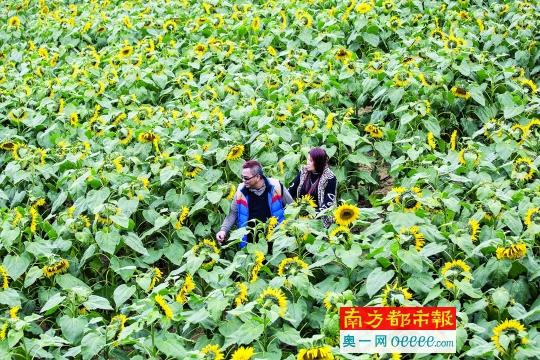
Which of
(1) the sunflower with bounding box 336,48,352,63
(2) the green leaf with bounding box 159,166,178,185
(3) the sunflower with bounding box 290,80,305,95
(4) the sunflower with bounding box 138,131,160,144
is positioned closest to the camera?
(2) the green leaf with bounding box 159,166,178,185

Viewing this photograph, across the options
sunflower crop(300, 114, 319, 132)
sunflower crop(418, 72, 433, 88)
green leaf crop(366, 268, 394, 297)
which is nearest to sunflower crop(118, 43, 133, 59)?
sunflower crop(300, 114, 319, 132)

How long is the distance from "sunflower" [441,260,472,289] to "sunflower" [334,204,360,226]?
72cm

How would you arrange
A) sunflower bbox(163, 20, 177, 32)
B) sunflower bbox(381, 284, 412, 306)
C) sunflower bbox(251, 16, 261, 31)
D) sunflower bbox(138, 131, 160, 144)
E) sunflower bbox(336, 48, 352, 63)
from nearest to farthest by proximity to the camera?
sunflower bbox(381, 284, 412, 306)
sunflower bbox(138, 131, 160, 144)
sunflower bbox(336, 48, 352, 63)
sunflower bbox(251, 16, 261, 31)
sunflower bbox(163, 20, 177, 32)

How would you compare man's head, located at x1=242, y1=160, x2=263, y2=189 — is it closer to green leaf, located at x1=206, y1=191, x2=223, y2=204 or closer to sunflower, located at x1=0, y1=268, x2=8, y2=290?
green leaf, located at x1=206, y1=191, x2=223, y2=204

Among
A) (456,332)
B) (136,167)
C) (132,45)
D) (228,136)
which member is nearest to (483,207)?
(456,332)

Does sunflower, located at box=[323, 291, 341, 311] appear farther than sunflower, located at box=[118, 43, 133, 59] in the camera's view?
No

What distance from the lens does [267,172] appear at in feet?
23.0

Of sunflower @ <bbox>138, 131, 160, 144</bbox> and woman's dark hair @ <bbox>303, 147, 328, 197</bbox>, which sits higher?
woman's dark hair @ <bbox>303, 147, 328, 197</bbox>

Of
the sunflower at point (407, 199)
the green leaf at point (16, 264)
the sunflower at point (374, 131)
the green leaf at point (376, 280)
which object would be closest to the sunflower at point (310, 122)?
the sunflower at point (374, 131)

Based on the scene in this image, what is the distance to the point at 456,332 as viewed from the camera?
14.3ft

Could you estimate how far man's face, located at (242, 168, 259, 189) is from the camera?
19.8ft

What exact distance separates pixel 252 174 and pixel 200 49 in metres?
4.27

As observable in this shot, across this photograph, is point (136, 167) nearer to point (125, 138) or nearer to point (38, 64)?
point (125, 138)

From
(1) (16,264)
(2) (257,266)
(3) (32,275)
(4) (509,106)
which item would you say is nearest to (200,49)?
(4) (509,106)
